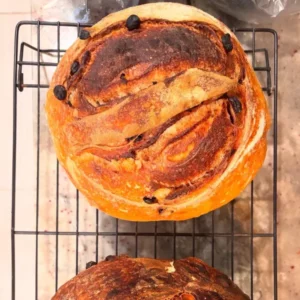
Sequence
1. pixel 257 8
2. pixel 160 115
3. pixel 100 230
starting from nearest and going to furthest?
pixel 160 115 → pixel 257 8 → pixel 100 230

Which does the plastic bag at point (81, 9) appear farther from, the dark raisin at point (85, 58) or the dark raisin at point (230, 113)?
the dark raisin at point (230, 113)

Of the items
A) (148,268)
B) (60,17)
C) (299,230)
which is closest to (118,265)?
(148,268)

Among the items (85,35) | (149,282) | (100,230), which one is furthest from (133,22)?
(100,230)

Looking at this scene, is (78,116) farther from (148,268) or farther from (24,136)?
(24,136)

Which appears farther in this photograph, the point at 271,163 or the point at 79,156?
the point at 271,163

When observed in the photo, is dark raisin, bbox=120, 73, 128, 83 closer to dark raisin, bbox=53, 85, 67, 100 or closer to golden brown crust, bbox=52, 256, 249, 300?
dark raisin, bbox=53, 85, 67, 100

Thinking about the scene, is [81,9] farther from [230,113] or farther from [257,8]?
[230,113]

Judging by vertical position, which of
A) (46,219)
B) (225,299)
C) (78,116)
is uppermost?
(78,116)
